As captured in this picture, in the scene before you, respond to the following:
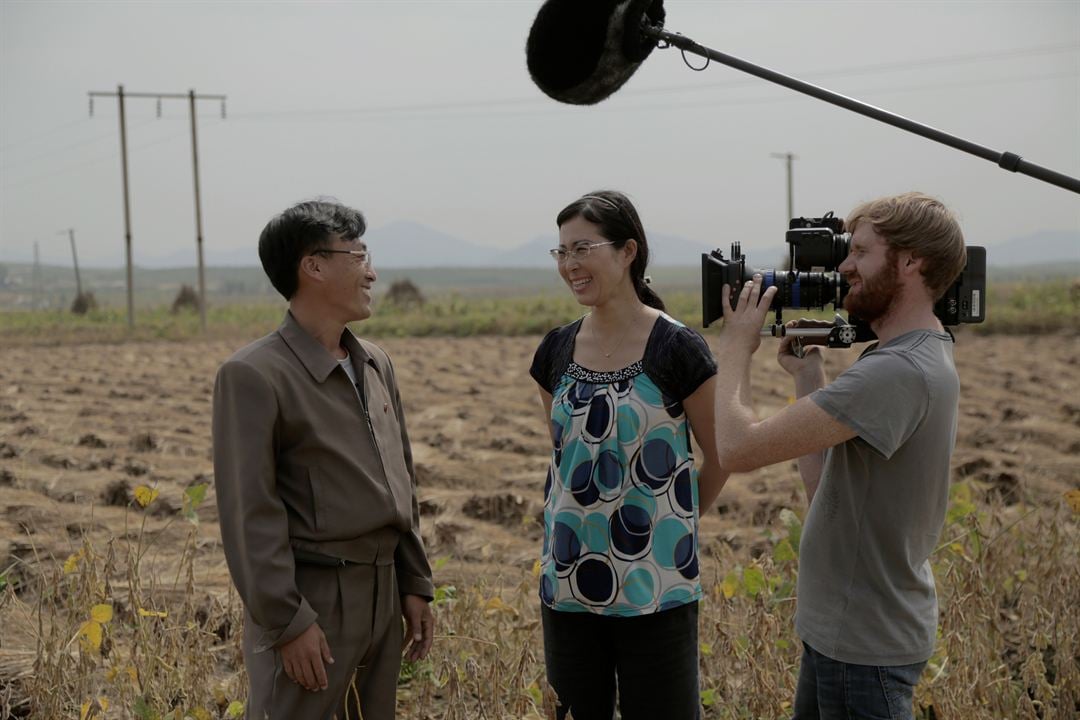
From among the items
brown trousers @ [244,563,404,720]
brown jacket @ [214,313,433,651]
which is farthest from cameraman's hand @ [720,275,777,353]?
brown trousers @ [244,563,404,720]

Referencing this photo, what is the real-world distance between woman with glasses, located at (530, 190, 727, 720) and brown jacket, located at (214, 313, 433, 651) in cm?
42

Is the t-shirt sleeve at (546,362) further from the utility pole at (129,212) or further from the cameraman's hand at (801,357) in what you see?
the utility pole at (129,212)

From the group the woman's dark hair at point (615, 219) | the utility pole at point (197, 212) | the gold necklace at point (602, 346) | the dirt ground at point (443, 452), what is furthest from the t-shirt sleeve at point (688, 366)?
the utility pole at point (197, 212)

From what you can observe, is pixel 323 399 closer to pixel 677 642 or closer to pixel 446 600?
pixel 677 642

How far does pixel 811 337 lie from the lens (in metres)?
2.25

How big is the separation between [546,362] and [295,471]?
78cm

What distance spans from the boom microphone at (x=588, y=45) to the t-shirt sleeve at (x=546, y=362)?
2.46 feet

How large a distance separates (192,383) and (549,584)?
38.6ft

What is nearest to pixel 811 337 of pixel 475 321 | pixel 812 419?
pixel 812 419

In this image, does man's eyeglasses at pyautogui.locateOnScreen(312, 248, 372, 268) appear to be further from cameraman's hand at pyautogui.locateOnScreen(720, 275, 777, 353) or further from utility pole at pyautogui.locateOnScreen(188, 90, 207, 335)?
utility pole at pyautogui.locateOnScreen(188, 90, 207, 335)

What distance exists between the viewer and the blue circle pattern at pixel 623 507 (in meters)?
2.44

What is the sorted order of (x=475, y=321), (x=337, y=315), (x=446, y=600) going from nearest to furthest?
(x=337, y=315)
(x=446, y=600)
(x=475, y=321)

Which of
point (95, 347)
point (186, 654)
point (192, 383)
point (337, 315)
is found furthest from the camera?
point (95, 347)

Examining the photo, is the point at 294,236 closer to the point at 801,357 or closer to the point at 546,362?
the point at 546,362
